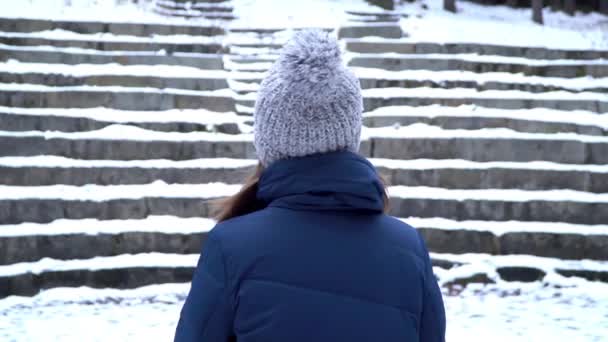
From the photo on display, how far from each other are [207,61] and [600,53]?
5.48 meters

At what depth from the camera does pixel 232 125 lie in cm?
787

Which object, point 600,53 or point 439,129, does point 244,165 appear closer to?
point 439,129

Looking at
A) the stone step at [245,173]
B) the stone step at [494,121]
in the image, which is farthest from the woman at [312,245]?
the stone step at [494,121]

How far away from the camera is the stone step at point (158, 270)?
19.6 ft

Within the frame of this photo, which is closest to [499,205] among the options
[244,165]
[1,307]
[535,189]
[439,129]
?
[535,189]

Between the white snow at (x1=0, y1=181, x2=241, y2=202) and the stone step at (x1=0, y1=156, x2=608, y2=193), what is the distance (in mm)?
99

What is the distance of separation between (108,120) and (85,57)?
72.3 inches

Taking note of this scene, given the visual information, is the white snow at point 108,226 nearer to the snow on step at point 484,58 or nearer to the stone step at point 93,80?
the stone step at point 93,80

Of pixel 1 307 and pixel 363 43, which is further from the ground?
pixel 363 43

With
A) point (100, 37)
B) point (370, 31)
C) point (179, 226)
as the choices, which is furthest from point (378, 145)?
point (100, 37)

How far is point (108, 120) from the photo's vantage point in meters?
7.66

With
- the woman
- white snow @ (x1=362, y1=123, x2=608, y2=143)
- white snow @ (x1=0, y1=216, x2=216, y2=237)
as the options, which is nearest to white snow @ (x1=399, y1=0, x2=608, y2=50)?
white snow @ (x1=362, y1=123, x2=608, y2=143)

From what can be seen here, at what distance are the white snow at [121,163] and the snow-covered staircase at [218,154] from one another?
0.02 metres

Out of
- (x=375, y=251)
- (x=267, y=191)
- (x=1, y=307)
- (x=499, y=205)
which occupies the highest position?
(x=267, y=191)
